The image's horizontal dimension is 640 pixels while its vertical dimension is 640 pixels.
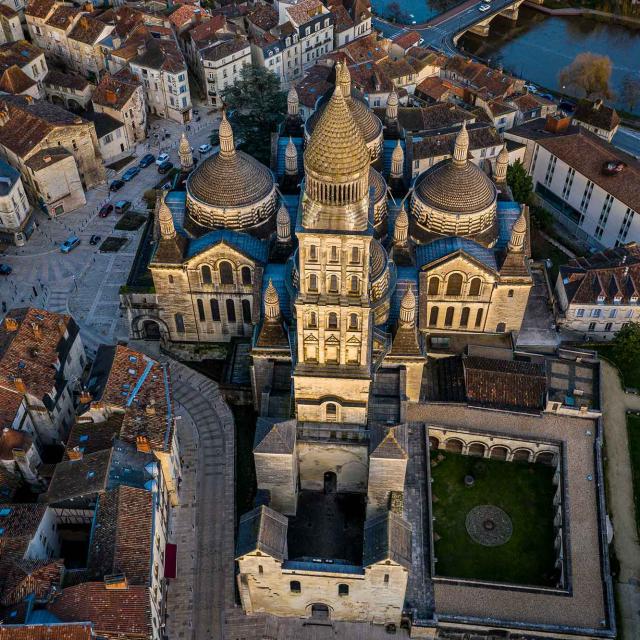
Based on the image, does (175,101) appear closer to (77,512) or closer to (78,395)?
(78,395)

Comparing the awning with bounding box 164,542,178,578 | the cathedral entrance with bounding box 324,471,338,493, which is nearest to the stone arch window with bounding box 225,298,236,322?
the cathedral entrance with bounding box 324,471,338,493

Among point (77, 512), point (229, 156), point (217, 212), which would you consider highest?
point (229, 156)

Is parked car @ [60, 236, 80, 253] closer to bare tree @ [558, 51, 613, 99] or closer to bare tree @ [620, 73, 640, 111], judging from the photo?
bare tree @ [558, 51, 613, 99]

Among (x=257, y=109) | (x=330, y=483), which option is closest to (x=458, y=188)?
(x=330, y=483)

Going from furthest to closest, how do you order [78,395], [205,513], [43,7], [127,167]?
1. [43,7]
2. [127,167]
3. [78,395]
4. [205,513]

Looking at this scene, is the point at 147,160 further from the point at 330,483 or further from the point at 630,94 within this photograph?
the point at 630,94

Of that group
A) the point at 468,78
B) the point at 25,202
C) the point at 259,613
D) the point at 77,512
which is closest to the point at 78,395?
the point at 77,512
